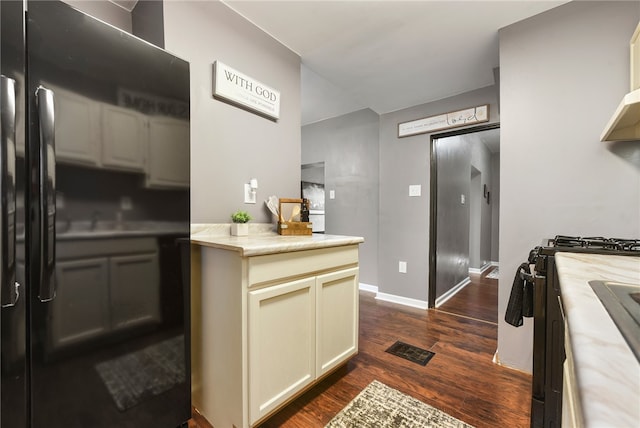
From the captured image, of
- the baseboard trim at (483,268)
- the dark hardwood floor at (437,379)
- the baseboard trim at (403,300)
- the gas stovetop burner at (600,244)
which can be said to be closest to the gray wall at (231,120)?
the dark hardwood floor at (437,379)

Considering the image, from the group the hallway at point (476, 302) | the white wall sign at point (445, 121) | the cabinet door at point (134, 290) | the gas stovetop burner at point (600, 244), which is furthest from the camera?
the hallway at point (476, 302)

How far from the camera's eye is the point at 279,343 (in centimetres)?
126

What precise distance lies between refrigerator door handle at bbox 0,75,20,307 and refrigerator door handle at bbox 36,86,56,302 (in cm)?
5

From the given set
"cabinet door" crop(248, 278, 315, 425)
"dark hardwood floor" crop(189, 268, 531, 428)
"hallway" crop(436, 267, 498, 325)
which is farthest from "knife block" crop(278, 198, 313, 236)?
"hallway" crop(436, 267, 498, 325)

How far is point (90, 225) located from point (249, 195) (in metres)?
0.93

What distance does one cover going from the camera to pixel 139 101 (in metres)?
1.04

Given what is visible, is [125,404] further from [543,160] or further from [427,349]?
[543,160]

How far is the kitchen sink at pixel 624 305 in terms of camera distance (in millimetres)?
393

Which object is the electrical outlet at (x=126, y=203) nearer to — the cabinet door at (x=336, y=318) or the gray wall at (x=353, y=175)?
the cabinet door at (x=336, y=318)

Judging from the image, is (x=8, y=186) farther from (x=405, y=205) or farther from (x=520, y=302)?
(x=405, y=205)

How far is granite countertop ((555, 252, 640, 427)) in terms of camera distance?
0.86 ft

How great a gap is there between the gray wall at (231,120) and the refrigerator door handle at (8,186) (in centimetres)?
73

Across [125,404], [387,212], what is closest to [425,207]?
[387,212]

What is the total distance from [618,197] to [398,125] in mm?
2049
